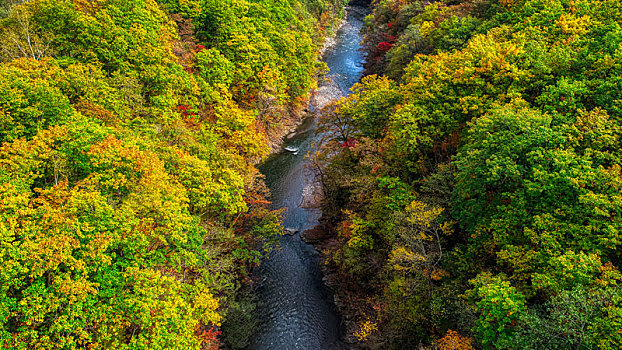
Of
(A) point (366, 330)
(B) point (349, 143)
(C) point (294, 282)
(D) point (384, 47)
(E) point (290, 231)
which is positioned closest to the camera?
(A) point (366, 330)

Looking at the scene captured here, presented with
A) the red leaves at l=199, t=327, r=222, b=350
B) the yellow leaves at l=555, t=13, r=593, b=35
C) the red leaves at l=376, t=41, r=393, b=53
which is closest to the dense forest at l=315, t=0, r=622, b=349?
the yellow leaves at l=555, t=13, r=593, b=35

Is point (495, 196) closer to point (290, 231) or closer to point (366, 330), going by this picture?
point (366, 330)

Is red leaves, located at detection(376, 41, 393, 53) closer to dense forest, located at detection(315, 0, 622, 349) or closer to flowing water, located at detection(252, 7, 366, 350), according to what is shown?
flowing water, located at detection(252, 7, 366, 350)

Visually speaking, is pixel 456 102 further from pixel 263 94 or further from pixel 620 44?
pixel 263 94

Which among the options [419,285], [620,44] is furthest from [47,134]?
[620,44]

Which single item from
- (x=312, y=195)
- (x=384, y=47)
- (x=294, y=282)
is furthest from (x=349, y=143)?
(x=384, y=47)

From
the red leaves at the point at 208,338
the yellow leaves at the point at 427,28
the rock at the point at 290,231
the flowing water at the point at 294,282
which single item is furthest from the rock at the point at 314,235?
the yellow leaves at the point at 427,28
